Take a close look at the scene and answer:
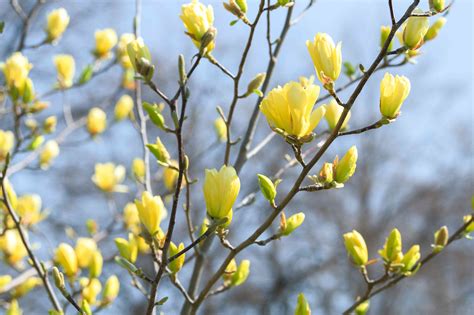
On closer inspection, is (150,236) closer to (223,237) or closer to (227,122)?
(223,237)

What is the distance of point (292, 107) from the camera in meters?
0.89

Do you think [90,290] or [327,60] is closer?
[327,60]

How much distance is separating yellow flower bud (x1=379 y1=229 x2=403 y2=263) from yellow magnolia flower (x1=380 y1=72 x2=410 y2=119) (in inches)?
13.3

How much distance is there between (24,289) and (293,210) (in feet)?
26.1

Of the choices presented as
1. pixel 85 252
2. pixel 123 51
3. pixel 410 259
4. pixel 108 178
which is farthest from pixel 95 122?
pixel 410 259

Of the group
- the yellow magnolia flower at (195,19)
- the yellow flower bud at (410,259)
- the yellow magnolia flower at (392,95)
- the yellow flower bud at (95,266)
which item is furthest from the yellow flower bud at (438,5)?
the yellow flower bud at (95,266)

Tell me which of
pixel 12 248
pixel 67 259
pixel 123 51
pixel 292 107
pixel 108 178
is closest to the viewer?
pixel 292 107

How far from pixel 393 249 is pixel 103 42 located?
3.88 feet

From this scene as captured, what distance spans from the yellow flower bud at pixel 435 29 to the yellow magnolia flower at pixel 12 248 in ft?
3.81

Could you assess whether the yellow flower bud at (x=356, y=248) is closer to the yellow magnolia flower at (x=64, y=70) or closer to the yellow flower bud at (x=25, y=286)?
the yellow flower bud at (x=25, y=286)

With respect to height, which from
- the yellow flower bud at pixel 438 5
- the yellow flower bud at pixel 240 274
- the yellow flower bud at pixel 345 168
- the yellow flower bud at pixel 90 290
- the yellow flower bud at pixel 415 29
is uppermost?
the yellow flower bud at pixel 438 5

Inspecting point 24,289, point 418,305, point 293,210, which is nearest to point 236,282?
point 24,289

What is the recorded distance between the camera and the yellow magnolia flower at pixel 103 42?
197 cm

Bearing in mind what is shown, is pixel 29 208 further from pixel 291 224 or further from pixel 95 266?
pixel 291 224
